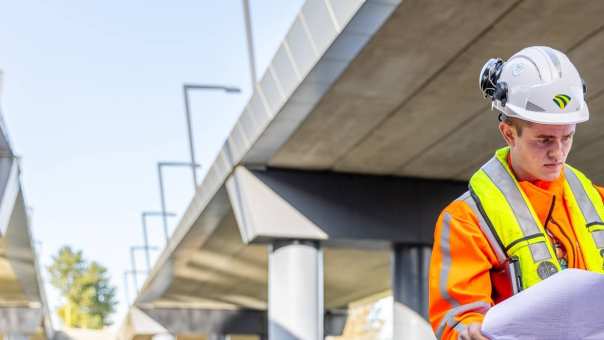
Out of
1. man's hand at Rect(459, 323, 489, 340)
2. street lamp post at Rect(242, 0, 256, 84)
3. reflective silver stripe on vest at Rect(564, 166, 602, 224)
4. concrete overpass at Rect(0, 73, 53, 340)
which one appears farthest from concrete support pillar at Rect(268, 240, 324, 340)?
man's hand at Rect(459, 323, 489, 340)

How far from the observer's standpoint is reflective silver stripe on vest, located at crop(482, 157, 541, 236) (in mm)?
3430

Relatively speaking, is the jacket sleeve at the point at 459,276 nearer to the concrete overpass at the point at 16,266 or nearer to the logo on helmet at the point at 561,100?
the logo on helmet at the point at 561,100

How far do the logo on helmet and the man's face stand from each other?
7cm

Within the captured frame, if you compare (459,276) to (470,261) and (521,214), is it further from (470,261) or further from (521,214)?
(521,214)

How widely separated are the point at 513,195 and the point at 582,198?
310mm

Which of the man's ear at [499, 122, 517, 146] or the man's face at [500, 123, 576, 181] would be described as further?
the man's ear at [499, 122, 517, 146]

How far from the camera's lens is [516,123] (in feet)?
11.4

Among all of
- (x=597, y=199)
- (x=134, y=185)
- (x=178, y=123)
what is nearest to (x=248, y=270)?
(x=134, y=185)

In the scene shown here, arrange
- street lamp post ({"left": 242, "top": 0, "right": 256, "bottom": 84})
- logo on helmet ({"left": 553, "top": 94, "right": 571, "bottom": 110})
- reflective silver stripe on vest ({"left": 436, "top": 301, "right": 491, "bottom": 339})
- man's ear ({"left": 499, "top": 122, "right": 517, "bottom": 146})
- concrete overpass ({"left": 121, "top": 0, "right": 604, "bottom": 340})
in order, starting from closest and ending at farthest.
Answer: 1. reflective silver stripe on vest ({"left": 436, "top": 301, "right": 491, "bottom": 339})
2. logo on helmet ({"left": 553, "top": 94, "right": 571, "bottom": 110})
3. man's ear ({"left": 499, "top": 122, "right": 517, "bottom": 146})
4. concrete overpass ({"left": 121, "top": 0, "right": 604, "bottom": 340})
5. street lamp post ({"left": 242, "top": 0, "right": 256, "bottom": 84})

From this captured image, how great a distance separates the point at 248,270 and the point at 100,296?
421 ft

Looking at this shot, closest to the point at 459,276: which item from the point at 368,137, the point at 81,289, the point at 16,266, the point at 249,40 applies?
the point at 368,137

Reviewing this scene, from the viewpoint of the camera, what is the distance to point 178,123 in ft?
89.2

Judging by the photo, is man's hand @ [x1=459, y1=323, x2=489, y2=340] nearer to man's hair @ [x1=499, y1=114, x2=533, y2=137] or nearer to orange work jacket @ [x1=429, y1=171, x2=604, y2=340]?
orange work jacket @ [x1=429, y1=171, x2=604, y2=340]

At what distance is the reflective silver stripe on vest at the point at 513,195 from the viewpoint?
343 cm
